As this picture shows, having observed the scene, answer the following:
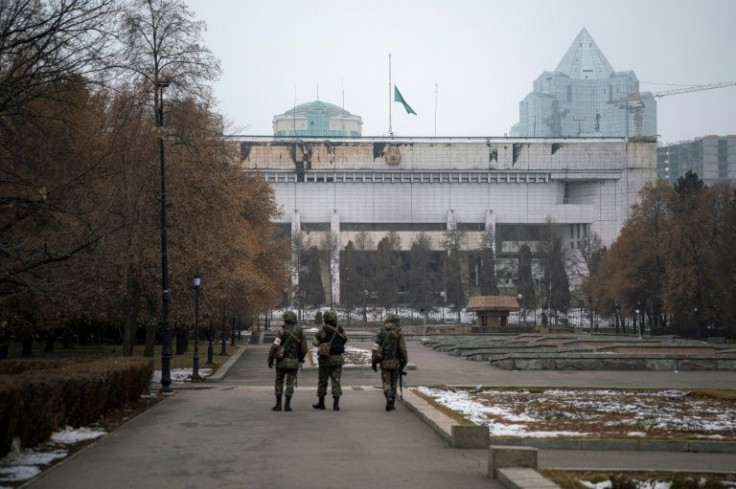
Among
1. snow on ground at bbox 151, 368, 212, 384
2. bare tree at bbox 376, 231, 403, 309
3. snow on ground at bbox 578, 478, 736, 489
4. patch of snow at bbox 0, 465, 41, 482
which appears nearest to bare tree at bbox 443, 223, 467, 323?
bare tree at bbox 376, 231, 403, 309

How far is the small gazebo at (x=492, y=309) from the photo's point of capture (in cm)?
8550

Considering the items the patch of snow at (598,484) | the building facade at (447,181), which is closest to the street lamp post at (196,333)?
the patch of snow at (598,484)

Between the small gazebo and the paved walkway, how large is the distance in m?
62.4

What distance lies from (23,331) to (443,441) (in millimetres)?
26403

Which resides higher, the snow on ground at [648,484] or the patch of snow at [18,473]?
the snow on ground at [648,484]

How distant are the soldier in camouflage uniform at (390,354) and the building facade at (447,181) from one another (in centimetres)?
12830

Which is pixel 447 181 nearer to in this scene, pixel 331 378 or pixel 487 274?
pixel 487 274

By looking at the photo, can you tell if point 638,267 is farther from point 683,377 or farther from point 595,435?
point 595,435

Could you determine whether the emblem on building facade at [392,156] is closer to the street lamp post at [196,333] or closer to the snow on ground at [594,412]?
the street lamp post at [196,333]

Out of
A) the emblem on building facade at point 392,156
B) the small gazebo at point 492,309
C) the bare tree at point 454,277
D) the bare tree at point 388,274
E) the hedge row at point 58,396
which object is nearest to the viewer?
the hedge row at point 58,396

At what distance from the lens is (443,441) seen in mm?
15727

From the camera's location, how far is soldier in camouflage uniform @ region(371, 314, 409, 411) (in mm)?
21125

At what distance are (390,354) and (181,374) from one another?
620 inches

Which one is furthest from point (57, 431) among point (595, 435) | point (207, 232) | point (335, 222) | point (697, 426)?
point (335, 222)
